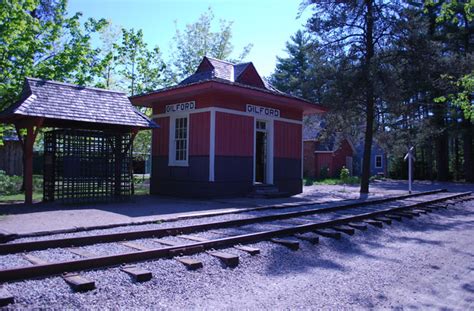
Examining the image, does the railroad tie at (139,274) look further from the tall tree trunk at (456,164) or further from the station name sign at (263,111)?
the tall tree trunk at (456,164)

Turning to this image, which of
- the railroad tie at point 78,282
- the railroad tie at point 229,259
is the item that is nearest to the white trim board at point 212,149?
the railroad tie at point 229,259

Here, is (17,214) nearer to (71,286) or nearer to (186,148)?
(71,286)

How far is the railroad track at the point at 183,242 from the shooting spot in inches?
177

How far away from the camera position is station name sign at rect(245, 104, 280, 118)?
14648 millimetres

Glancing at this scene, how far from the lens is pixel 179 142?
1498 cm

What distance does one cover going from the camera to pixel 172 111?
15.1 meters

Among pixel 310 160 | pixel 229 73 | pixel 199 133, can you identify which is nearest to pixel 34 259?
pixel 199 133

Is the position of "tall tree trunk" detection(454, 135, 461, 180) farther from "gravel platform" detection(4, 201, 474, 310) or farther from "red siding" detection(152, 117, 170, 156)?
"gravel platform" detection(4, 201, 474, 310)

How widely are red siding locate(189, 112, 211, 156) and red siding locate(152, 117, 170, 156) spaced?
1.52 meters

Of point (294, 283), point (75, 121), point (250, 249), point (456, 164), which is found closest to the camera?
point (294, 283)

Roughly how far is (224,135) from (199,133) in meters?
0.90

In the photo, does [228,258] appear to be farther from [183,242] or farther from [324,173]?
[324,173]

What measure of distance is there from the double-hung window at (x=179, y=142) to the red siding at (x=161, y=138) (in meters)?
0.34

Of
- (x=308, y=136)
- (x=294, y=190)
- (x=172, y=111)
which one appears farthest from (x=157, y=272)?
(x=308, y=136)
